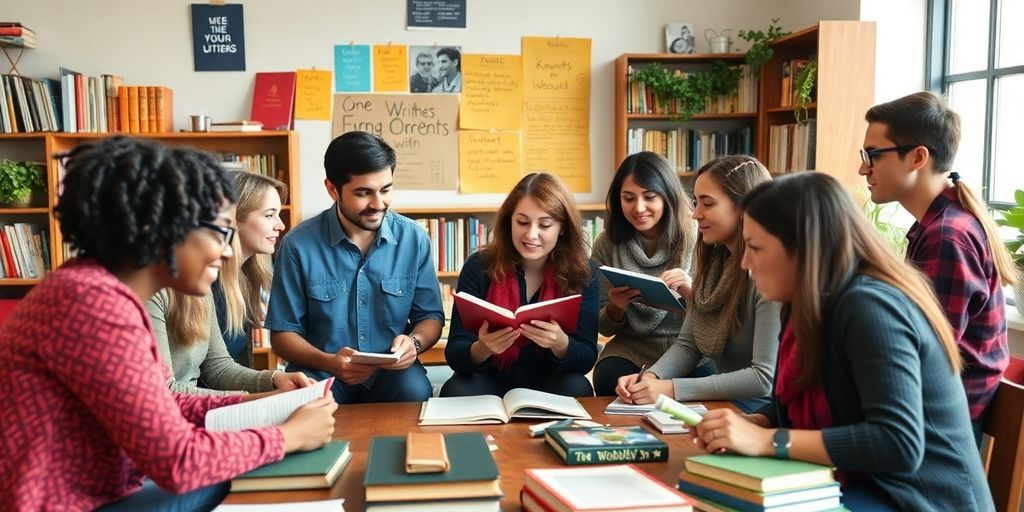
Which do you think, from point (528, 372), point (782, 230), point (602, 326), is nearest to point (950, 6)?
point (602, 326)

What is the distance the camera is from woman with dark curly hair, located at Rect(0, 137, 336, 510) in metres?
1.19

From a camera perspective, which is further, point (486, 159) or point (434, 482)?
point (486, 159)

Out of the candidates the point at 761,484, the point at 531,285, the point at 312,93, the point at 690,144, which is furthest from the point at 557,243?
the point at 312,93

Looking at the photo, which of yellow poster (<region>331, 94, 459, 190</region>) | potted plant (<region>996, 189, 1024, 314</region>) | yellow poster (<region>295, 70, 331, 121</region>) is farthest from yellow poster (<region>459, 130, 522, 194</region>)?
potted plant (<region>996, 189, 1024, 314</region>)

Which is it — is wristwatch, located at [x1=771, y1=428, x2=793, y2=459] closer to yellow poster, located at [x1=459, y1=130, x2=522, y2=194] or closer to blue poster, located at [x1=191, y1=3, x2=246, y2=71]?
yellow poster, located at [x1=459, y1=130, x2=522, y2=194]

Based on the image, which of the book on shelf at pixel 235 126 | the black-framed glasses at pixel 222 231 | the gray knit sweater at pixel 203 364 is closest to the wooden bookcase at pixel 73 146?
the book on shelf at pixel 235 126

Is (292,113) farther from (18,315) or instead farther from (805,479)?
(805,479)

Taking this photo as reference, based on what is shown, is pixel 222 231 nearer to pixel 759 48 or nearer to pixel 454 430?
pixel 454 430

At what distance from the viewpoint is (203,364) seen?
2.35m

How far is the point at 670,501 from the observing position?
4.06 feet

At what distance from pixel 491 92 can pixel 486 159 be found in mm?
377

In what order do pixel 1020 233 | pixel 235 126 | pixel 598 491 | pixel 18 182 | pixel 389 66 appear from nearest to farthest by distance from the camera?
pixel 598 491 → pixel 1020 233 → pixel 18 182 → pixel 235 126 → pixel 389 66

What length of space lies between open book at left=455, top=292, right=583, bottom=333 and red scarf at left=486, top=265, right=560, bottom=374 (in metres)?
0.25

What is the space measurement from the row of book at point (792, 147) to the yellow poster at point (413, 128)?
173 centimetres
